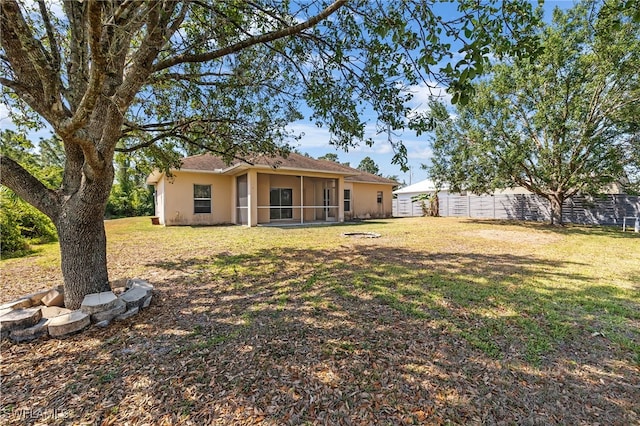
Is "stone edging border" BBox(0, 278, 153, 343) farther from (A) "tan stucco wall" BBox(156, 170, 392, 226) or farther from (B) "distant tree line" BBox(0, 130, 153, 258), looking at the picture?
(A) "tan stucco wall" BBox(156, 170, 392, 226)

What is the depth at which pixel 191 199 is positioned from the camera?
15227 mm

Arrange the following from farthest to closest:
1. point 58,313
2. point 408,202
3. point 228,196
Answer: point 408,202 → point 228,196 → point 58,313

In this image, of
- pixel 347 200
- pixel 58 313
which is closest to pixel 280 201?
pixel 347 200

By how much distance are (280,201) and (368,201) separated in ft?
24.9

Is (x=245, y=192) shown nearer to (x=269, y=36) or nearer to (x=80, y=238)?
(x=80, y=238)

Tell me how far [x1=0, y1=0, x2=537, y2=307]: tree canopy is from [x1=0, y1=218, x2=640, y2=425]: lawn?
159 cm

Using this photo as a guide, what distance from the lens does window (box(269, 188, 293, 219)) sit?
17812 millimetres

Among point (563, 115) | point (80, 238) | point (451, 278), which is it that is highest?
point (563, 115)

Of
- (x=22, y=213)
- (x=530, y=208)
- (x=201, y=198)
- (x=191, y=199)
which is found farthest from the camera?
(x=530, y=208)

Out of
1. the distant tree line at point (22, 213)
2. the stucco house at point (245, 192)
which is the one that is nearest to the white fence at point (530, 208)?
the stucco house at point (245, 192)

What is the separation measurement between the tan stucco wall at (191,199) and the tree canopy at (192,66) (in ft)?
27.5

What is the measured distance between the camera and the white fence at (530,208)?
1602 cm

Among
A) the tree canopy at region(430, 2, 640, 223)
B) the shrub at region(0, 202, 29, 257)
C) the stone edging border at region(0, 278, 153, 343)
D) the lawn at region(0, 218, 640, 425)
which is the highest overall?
the tree canopy at region(430, 2, 640, 223)

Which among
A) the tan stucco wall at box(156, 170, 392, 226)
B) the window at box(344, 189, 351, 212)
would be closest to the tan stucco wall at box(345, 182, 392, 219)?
the window at box(344, 189, 351, 212)
